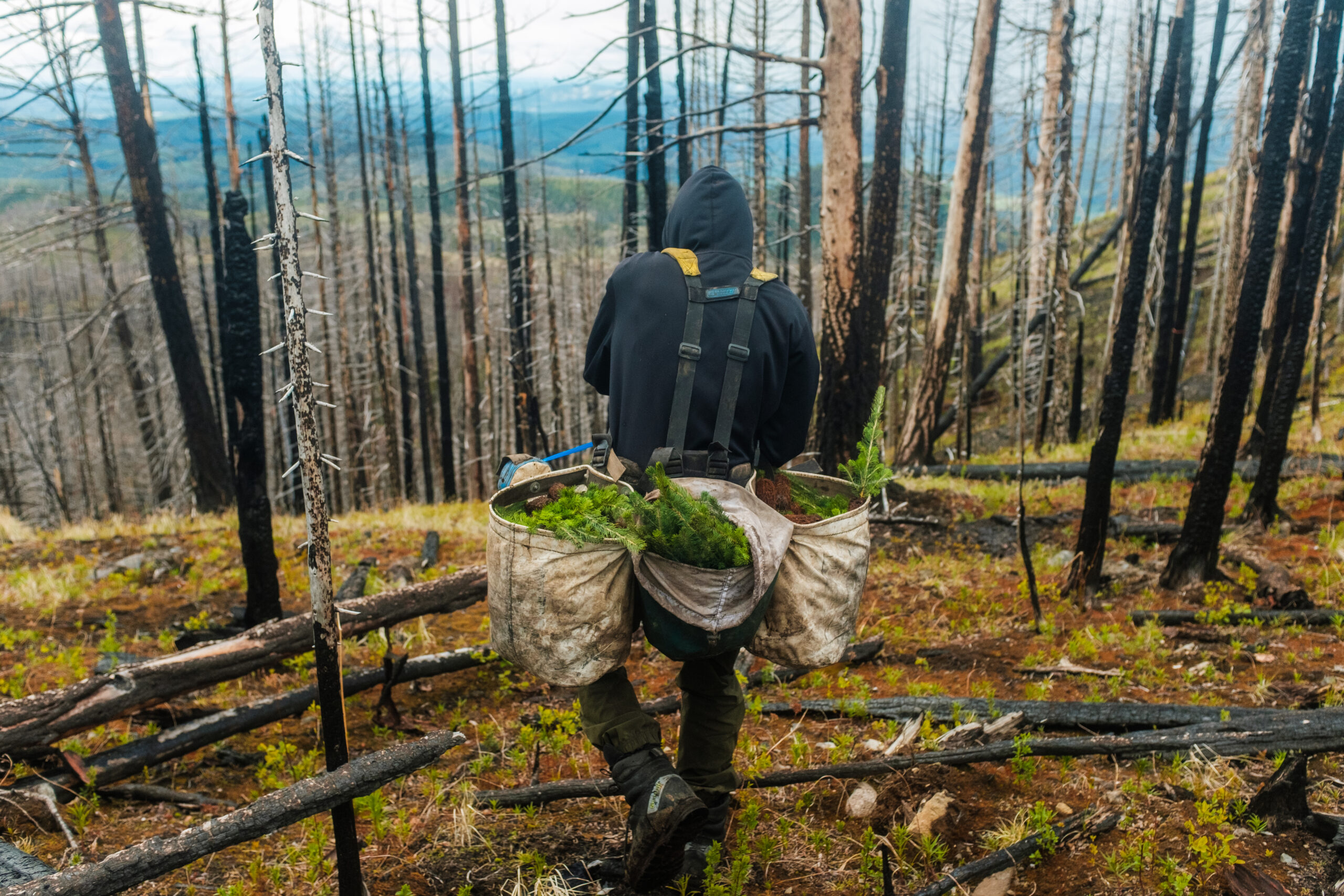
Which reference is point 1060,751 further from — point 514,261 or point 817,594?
point 514,261

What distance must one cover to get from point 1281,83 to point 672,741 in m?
5.81

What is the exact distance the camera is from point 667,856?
2633 mm

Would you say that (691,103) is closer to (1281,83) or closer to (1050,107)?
(1050,107)

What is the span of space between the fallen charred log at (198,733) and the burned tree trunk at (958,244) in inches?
330

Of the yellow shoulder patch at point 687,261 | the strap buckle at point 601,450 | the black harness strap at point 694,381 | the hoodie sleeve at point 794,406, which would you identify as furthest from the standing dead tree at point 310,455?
the hoodie sleeve at point 794,406

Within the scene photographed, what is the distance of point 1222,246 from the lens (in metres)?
18.6

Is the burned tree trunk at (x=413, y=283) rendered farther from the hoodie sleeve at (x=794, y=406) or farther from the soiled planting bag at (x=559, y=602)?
the soiled planting bag at (x=559, y=602)

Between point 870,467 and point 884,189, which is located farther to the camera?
point 884,189

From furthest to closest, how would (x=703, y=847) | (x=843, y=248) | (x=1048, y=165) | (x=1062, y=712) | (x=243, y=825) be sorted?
(x=1048, y=165), (x=843, y=248), (x=1062, y=712), (x=703, y=847), (x=243, y=825)

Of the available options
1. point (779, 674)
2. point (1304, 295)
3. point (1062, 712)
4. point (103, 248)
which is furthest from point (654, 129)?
point (103, 248)

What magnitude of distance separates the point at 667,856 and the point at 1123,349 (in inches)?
200

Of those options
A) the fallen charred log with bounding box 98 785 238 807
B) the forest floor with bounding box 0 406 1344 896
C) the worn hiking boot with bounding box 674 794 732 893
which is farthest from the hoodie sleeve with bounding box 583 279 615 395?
the fallen charred log with bounding box 98 785 238 807

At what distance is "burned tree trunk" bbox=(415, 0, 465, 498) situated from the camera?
16.0 m

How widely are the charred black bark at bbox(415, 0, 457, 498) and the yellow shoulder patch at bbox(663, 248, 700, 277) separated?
13.8 metres
